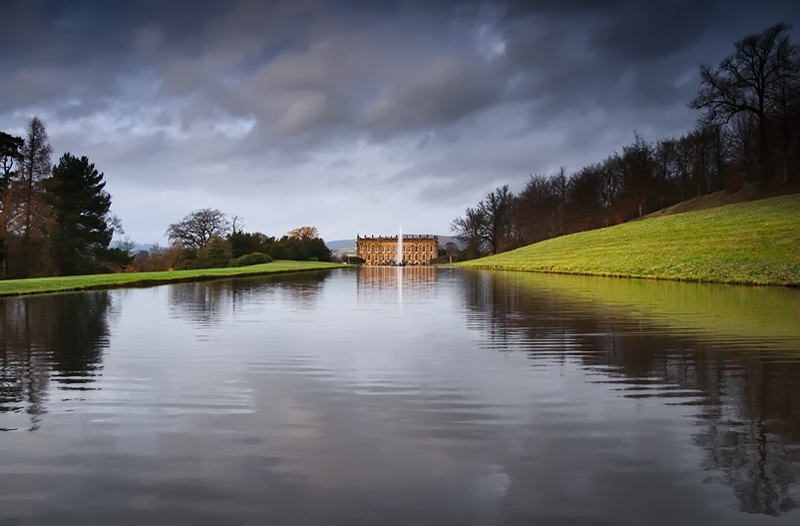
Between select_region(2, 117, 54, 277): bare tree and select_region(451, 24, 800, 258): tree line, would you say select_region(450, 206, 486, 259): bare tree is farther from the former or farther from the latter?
select_region(2, 117, 54, 277): bare tree

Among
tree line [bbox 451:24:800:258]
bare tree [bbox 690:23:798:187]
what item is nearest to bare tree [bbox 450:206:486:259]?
tree line [bbox 451:24:800:258]

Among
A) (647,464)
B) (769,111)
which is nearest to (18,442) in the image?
Result: (647,464)

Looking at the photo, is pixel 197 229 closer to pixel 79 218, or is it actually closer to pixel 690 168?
pixel 79 218

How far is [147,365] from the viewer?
765 centimetres

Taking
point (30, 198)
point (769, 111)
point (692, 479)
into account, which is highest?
point (769, 111)

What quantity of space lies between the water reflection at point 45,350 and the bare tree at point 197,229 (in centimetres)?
6195

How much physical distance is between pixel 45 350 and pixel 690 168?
3170 inches

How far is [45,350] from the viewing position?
879 cm

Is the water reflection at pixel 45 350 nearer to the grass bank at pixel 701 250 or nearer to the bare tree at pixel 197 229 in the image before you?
the grass bank at pixel 701 250

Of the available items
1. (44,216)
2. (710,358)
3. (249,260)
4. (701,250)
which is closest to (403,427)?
(710,358)

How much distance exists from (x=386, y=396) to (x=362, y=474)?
217cm

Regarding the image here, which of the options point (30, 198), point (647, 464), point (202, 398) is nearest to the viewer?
point (647, 464)

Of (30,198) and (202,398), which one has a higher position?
(30,198)

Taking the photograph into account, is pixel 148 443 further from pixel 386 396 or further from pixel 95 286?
pixel 95 286
